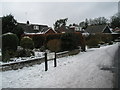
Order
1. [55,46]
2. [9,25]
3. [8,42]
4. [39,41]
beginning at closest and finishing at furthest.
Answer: [8,42] → [55,46] → [39,41] → [9,25]

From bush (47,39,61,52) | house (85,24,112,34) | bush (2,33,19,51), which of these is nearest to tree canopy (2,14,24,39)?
bush (47,39,61,52)

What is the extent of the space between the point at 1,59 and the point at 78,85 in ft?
22.7

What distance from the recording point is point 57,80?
6.87 metres

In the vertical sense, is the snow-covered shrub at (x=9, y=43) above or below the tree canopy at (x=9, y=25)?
below

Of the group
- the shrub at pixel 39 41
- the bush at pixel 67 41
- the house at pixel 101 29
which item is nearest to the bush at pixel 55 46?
the bush at pixel 67 41

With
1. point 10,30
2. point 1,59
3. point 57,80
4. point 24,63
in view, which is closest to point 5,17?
point 10,30

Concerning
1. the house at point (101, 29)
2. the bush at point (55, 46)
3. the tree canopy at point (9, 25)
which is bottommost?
the bush at point (55, 46)

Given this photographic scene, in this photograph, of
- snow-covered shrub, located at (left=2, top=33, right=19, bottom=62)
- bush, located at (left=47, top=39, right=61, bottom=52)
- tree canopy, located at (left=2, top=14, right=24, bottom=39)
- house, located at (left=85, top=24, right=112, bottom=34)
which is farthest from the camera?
house, located at (left=85, top=24, right=112, bottom=34)

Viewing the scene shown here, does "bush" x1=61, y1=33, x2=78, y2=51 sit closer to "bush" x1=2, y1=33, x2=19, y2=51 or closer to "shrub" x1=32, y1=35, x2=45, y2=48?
"shrub" x1=32, y1=35, x2=45, y2=48

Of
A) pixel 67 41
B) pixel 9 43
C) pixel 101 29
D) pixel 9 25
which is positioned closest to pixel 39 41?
pixel 9 25

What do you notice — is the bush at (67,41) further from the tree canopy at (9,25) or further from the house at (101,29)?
the house at (101,29)

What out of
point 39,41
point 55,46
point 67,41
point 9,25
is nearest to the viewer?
point 67,41

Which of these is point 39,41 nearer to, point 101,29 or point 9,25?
point 9,25

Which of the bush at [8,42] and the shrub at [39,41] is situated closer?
the bush at [8,42]
